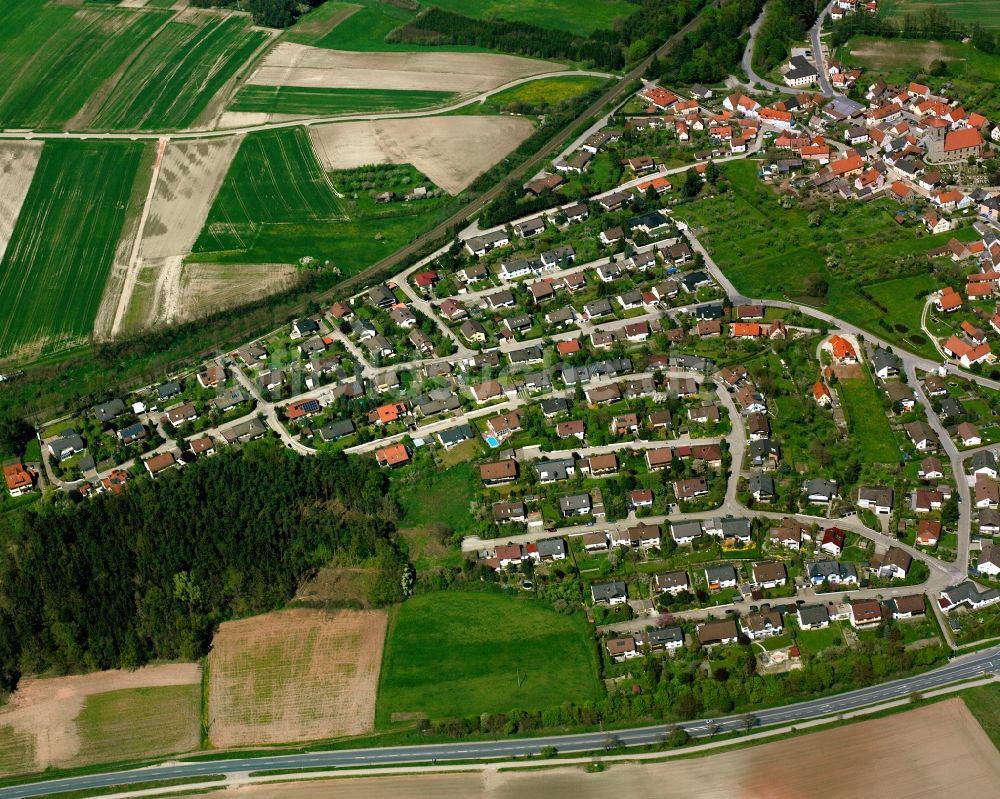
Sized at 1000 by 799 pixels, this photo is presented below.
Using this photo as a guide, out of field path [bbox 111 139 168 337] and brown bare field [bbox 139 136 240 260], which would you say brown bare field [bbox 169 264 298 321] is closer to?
field path [bbox 111 139 168 337]

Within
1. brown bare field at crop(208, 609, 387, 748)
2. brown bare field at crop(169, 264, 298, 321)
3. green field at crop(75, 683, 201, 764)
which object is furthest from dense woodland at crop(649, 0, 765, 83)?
green field at crop(75, 683, 201, 764)

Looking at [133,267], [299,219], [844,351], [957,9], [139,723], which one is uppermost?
[957,9]

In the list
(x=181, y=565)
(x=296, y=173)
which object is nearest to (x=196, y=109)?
(x=296, y=173)

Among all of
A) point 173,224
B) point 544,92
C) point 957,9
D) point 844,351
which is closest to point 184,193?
point 173,224

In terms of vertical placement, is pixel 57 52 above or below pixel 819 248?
above

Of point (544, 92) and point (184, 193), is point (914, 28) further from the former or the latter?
point (184, 193)

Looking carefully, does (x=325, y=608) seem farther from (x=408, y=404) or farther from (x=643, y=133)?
(x=643, y=133)

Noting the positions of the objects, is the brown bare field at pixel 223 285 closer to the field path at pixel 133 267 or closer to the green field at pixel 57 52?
the field path at pixel 133 267

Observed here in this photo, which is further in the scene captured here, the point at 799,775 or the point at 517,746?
the point at 517,746
